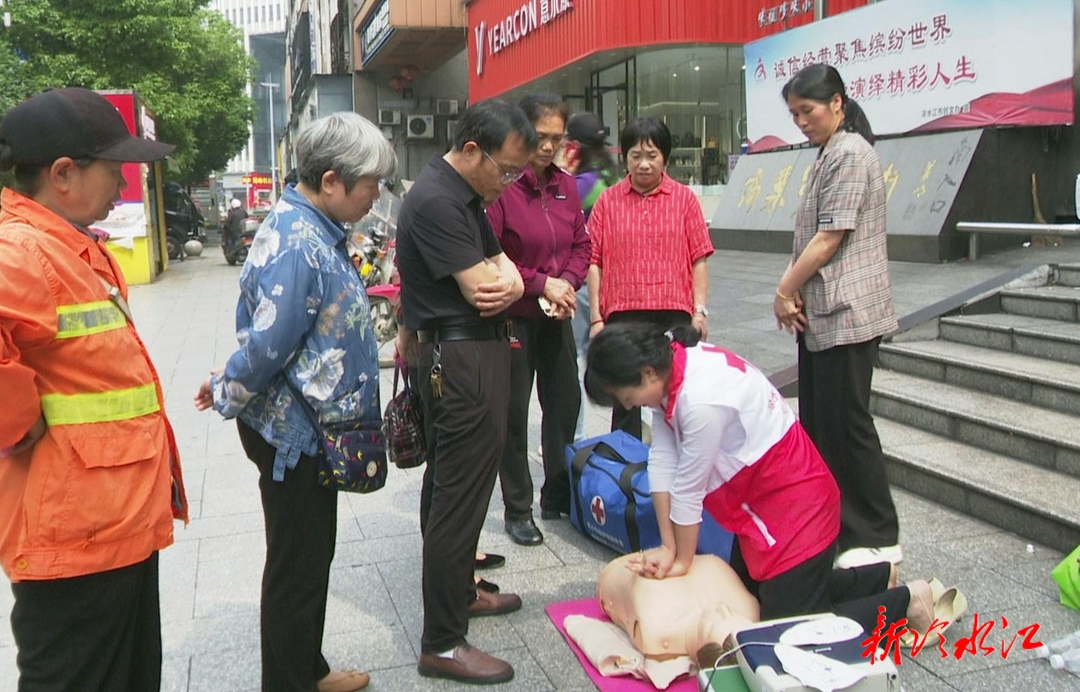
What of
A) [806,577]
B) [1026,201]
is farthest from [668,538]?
[1026,201]

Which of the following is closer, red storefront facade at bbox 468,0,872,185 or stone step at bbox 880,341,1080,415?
stone step at bbox 880,341,1080,415

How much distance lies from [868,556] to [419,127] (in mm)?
23031

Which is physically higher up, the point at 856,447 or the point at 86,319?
the point at 86,319

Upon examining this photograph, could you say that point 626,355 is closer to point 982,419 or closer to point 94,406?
point 94,406

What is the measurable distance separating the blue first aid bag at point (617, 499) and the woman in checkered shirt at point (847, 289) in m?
0.52

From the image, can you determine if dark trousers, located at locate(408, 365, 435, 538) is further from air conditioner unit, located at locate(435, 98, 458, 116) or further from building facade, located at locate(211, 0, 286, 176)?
building facade, located at locate(211, 0, 286, 176)

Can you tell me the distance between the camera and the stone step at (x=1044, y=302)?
541 cm

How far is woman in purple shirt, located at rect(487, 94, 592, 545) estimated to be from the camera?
3.78 meters

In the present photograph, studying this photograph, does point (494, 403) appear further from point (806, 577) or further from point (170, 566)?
point (170, 566)

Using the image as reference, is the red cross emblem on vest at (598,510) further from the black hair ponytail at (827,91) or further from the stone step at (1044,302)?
the stone step at (1044,302)

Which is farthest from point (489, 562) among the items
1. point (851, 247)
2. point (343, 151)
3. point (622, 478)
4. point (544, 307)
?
point (343, 151)

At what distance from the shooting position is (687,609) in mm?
2883

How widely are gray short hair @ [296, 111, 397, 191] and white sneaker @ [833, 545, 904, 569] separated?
209 centimetres

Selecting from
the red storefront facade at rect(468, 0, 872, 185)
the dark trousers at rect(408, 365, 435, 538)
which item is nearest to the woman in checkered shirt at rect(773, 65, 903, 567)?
the dark trousers at rect(408, 365, 435, 538)
